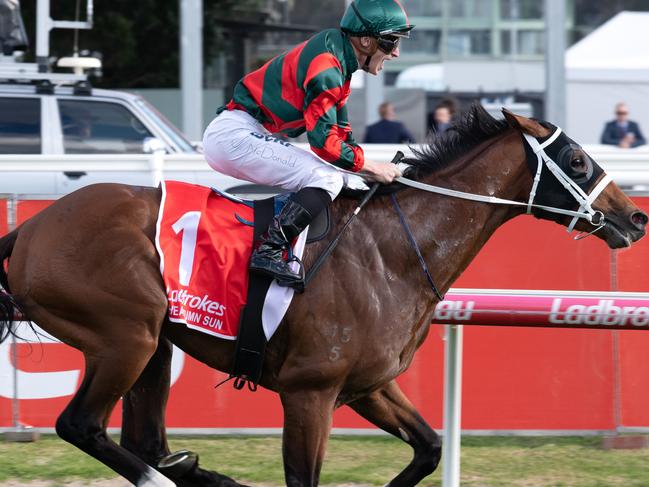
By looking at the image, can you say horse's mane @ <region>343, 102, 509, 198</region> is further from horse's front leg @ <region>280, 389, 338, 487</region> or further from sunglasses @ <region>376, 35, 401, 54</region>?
horse's front leg @ <region>280, 389, 338, 487</region>

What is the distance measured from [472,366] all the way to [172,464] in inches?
78.5

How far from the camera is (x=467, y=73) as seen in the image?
21.8 metres

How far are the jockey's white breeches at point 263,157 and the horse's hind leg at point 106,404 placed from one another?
32.4 inches

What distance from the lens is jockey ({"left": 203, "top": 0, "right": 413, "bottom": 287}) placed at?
4469 mm

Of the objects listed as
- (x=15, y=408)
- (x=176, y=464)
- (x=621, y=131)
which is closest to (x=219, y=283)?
(x=176, y=464)

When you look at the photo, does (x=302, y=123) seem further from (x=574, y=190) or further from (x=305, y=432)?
(x=305, y=432)

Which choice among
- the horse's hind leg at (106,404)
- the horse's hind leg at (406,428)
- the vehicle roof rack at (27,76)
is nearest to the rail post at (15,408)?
the horse's hind leg at (106,404)

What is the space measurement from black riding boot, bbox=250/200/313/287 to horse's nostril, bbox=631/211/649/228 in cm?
135

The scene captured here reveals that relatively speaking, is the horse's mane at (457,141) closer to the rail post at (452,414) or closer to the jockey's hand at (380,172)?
the jockey's hand at (380,172)

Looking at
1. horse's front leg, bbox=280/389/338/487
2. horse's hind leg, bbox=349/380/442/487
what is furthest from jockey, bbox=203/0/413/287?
horse's hind leg, bbox=349/380/442/487

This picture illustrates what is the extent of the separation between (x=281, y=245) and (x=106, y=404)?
947 millimetres

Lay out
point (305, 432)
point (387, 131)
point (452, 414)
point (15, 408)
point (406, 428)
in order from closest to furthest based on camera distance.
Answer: point (305, 432)
point (406, 428)
point (452, 414)
point (15, 408)
point (387, 131)

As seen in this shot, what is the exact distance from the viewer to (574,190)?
4.70 meters

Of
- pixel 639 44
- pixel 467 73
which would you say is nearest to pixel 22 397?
pixel 639 44
